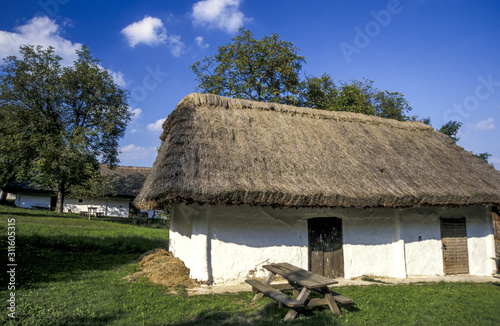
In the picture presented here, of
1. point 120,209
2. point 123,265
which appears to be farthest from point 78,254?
point 120,209

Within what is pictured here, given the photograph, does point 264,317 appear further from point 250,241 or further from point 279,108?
point 279,108

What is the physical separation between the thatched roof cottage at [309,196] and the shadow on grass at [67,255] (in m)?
2.01

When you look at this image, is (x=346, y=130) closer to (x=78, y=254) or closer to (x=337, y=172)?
(x=337, y=172)

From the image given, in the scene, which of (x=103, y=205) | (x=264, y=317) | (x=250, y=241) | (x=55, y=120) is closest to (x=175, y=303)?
(x=264, y=317)

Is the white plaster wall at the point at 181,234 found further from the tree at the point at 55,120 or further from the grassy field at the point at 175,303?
the tree at the point at 55,120

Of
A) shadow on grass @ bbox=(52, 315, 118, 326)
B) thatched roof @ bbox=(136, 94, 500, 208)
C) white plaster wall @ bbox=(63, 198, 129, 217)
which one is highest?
thatched roof @ bbox=(136, 94, 500, 208)

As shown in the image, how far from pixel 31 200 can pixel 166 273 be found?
84.0 feet

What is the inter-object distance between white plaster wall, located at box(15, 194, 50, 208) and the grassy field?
21.8 meters

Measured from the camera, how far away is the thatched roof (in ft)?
24.8

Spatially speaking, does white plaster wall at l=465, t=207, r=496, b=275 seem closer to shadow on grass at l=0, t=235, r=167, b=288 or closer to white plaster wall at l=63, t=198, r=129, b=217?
shadow on grass at l=0, t=235, r=167, b=288

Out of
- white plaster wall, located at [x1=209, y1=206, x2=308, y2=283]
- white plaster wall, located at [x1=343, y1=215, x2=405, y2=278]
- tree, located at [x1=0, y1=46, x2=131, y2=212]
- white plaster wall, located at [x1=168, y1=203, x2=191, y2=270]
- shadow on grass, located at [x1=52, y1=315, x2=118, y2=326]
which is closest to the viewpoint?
shadow on grass, located at [x1=52, y1=315, x2=118, y2=326]

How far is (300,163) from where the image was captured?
9.03 m

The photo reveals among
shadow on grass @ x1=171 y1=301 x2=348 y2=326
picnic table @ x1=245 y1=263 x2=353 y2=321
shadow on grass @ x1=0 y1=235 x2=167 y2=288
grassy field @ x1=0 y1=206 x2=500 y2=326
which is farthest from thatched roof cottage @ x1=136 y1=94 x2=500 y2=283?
shadow on grass @ x1=171 y1=301 x2=348 y2=326

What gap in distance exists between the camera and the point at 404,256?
9328mm
